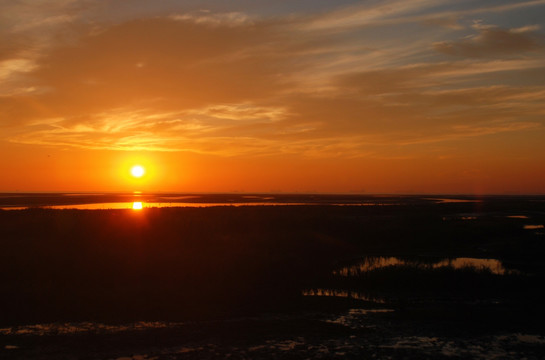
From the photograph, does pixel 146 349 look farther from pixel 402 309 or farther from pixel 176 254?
pixel 176 254

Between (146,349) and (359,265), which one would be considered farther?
(359,265)

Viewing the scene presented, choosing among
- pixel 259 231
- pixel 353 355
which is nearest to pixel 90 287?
pixel 353 355

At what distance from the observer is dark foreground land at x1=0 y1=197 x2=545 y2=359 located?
482 inches

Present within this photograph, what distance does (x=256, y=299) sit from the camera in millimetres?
17625

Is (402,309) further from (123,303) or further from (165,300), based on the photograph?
(123,303)

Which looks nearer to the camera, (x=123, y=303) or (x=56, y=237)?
(x=123, y=303)

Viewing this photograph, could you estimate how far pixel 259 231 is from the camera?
132 feet

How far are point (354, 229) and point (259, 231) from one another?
8742mm

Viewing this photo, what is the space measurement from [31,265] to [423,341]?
18.1m

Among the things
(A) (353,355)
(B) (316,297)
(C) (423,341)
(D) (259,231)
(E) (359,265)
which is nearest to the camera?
(A) (353,355)

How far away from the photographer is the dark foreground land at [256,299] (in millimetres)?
12234

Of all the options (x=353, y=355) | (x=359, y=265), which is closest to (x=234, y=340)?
(x=353, y=355)

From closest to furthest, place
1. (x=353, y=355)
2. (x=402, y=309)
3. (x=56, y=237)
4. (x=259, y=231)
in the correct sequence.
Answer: (x=353, y=355) < (x=402, y=309) < (x=56, y=237) < (x=259, y=231)

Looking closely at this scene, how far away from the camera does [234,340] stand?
12727 millimetres
